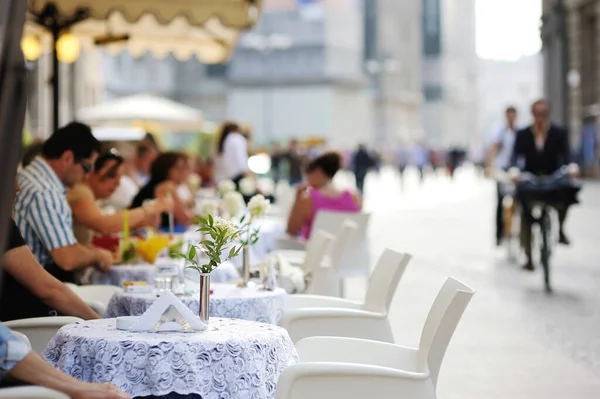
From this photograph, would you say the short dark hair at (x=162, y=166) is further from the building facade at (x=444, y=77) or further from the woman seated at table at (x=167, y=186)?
the building facade at (x=444, y=77)

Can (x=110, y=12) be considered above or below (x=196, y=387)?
above

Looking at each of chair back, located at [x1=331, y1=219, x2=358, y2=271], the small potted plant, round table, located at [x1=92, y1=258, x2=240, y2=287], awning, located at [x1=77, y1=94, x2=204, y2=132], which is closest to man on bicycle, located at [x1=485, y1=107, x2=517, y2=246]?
chair back, located at [x1=331, y1=219, x2=358, y2=271]

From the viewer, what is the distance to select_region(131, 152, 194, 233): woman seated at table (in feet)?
39.0

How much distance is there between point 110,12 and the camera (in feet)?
42.9

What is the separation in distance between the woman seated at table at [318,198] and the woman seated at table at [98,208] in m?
2.34

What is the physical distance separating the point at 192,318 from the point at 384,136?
101940 mm

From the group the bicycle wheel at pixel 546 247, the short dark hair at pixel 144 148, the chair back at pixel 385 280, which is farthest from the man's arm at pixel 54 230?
the short dark hair at pixel 144 148

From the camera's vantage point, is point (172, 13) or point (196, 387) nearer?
point (196, 387)

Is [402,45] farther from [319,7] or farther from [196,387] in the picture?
[196,387]

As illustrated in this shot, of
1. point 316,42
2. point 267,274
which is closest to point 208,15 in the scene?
point 267,274

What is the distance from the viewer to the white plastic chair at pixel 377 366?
15.9ft

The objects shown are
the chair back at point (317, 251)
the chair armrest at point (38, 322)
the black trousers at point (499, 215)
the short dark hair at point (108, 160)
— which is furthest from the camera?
the black trousers at point (499, 215)

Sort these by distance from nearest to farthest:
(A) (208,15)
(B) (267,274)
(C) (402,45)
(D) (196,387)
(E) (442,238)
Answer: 1. (D) (196,387)
2. (B) (267,274)
3. (A) (208,15)
4. (E) (442,238)
5. (C) (402,45)

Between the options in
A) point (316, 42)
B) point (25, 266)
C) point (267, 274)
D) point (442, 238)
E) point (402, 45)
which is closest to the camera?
point (25, 266)
